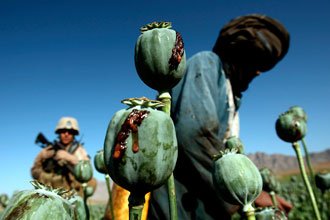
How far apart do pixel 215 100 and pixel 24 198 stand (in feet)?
6.72

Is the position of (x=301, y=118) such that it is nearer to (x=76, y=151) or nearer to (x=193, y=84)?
(x=193, y=84)

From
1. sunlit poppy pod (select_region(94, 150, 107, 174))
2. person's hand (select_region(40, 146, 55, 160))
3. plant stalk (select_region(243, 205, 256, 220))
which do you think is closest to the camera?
plant stalk (select_region(243, 205, 256, 220))

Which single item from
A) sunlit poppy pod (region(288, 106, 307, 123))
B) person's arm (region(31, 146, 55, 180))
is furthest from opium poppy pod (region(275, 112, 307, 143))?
person's arm (region(31, 146, 55, 180))

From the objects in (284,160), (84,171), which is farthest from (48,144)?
(284,160)

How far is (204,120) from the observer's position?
2307 mm

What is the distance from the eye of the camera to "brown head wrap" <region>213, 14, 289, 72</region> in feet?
9.68

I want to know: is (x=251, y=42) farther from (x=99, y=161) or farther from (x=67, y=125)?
(x=67, y=125)

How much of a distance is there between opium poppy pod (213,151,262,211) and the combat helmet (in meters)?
6.06

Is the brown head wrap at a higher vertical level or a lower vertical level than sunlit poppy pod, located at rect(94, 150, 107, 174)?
higher

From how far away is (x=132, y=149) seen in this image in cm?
64

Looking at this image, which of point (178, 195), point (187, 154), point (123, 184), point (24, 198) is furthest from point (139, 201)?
point (178, 195)

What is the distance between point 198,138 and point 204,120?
12cm

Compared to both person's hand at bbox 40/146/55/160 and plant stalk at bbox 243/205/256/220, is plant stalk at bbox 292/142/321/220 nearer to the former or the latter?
plant stalk at bbox 243/205/256/220

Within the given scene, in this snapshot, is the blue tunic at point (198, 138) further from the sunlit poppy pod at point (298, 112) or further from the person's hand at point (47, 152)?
the person's hand at point (47, 152)
